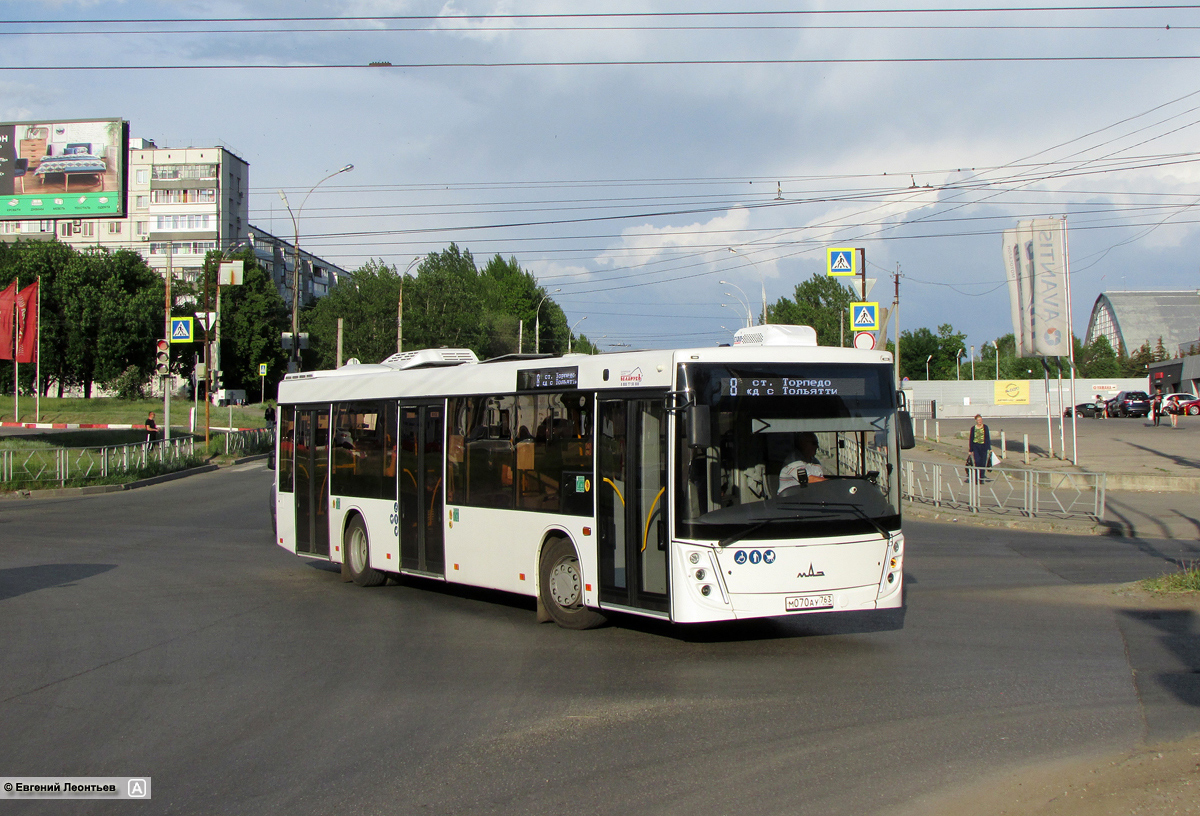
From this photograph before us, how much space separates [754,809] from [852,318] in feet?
70.0

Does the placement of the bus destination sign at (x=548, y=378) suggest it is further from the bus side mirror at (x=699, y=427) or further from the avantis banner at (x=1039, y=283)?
the avantis banner at (x=1039, y=283)

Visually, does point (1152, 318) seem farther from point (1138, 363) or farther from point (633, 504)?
point (633, 504)

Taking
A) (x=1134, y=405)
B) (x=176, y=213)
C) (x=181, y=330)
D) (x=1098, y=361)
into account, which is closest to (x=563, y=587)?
(x=181, y=330)

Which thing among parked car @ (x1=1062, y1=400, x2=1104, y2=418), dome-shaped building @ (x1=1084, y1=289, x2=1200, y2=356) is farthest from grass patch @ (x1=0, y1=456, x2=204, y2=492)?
dome-shaped building @ (x1=1084, y1=289, x2=1200, y2=356)

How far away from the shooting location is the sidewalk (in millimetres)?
18562

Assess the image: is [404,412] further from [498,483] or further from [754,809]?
[754,809]

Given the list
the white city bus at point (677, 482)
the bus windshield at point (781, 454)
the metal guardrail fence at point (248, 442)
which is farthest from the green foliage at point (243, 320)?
the bus windshield at point (781, 454)

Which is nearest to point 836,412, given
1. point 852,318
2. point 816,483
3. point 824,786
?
point 816,483

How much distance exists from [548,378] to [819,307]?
91359 millimetres

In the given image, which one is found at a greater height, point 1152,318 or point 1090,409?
point 1152,318

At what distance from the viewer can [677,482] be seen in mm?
7949

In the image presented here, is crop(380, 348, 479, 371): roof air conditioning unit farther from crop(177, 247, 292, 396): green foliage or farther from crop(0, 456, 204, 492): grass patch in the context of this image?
crop(177, 247, 292, 396): green foliage

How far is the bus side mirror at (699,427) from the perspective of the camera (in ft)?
24.7

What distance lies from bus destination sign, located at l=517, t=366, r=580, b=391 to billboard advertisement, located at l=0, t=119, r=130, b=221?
69964mm
